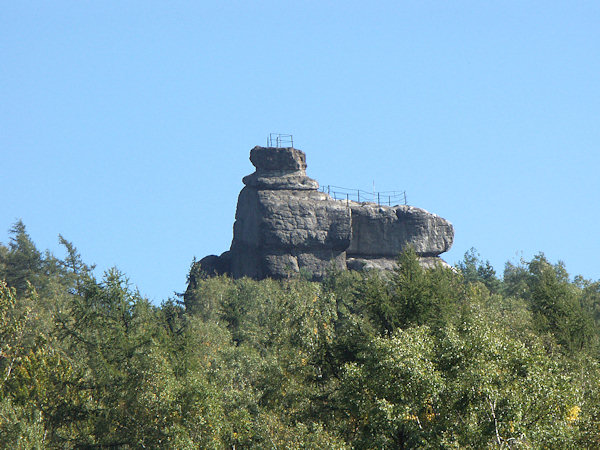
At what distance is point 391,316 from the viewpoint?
44094 millimetres

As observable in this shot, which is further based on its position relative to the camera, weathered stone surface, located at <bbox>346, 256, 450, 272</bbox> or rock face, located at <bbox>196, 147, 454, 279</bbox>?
weathered stone surface, located at <bbox>346, 256, 450, 272</bbox>

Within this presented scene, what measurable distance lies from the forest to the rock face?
24213 mm

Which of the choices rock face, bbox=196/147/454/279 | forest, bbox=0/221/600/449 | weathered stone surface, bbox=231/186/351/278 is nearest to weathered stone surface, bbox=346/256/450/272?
rock face, bbox=196/147/454/279

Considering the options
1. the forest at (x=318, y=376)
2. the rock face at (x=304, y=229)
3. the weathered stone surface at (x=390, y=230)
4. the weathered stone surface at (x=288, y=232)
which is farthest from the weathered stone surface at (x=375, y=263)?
the forest at (x=318, y=376)

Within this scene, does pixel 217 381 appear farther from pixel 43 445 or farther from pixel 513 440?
pixel 513 440

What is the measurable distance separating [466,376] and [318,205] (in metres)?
59.1

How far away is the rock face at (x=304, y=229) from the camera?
3413 inches

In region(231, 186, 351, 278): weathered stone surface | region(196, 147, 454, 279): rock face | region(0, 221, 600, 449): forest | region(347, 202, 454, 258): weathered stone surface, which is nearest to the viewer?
region(0, 221, 600, 449): forest

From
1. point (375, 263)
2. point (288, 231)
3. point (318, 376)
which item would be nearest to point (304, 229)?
point (288, 231)

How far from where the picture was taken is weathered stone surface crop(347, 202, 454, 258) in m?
91.1

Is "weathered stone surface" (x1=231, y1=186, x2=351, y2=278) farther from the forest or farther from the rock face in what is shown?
the forest

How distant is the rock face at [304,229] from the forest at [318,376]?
79.4 ft

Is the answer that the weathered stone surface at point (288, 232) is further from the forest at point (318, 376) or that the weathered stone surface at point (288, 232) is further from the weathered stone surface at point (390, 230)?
the forest at point (318, 376)

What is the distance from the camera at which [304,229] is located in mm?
87125
